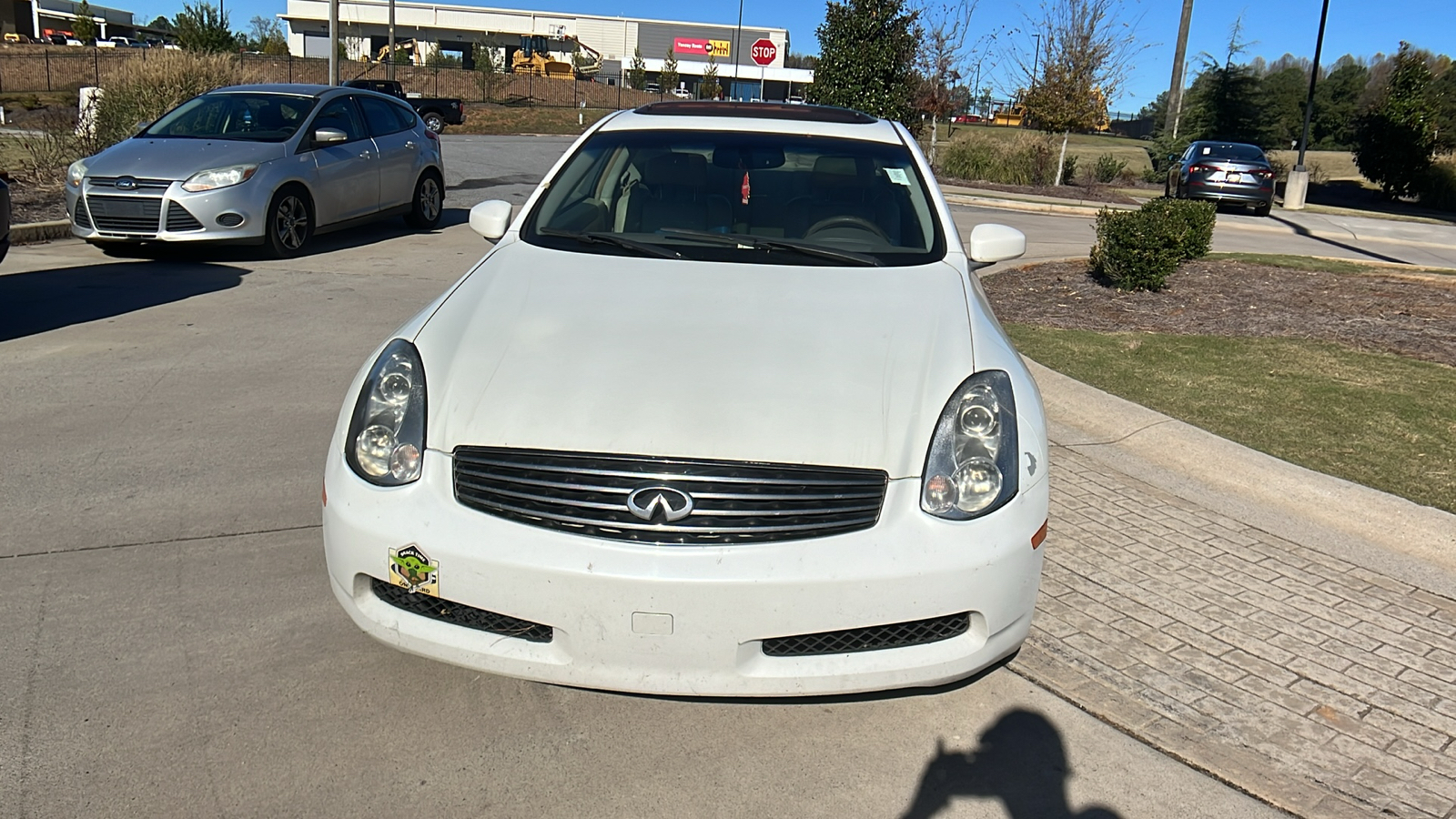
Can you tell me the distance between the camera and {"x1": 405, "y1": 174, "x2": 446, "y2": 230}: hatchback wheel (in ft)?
41.7

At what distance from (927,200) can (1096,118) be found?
23.5 meters

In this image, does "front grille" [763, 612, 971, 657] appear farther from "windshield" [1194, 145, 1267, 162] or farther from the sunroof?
"windshield" [1194, 145, 1267, 162]

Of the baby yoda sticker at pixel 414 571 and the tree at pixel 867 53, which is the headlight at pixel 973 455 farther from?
the tree at pixel 867 53

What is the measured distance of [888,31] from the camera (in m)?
22.1

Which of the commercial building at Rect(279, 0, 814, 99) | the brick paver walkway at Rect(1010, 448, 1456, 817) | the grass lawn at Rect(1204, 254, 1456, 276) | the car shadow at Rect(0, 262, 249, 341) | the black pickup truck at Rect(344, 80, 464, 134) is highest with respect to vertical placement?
the commercial building at Rect(279, 0, 814, 99)

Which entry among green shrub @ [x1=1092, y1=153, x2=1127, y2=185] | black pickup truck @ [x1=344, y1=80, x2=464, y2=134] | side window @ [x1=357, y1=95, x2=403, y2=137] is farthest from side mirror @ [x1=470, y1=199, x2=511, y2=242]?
black pickup truck @ [x1=344, y1=80, x2=464, y2=134]

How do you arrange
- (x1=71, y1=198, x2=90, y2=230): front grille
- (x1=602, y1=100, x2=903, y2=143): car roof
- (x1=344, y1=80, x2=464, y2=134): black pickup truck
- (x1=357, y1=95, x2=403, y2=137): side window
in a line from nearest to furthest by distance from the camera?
(x1=602, y1=100, x2=903, y2=143): car roof, (x1=71, y1=198, x2=90, y2=230): front grille, (x1=357, y1=95, x2=403, y2=137): side window, (x1=344, y1=80, x2=464, y2=134): black pickup truck

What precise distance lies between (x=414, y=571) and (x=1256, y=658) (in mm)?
2632

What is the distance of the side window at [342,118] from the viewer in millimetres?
11203

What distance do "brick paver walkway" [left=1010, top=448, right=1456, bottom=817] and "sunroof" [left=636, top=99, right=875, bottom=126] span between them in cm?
204

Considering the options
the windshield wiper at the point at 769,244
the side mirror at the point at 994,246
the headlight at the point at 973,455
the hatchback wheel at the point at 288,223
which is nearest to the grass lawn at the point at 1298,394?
the side mirror at the point at 994,246

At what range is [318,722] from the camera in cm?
307

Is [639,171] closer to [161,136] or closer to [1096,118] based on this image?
[161,136]

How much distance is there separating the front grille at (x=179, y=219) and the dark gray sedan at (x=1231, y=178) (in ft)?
59.4
